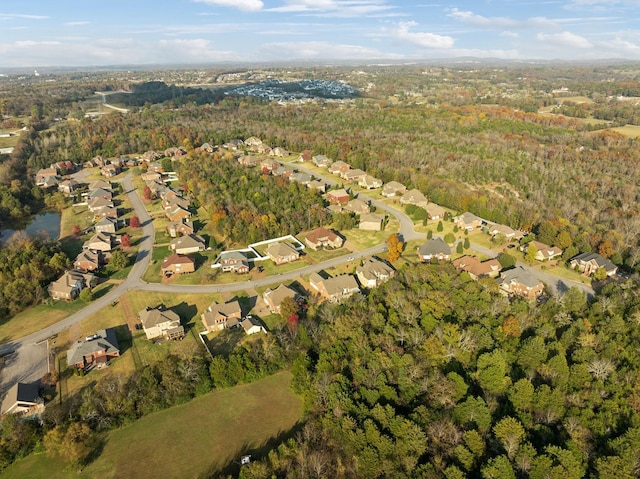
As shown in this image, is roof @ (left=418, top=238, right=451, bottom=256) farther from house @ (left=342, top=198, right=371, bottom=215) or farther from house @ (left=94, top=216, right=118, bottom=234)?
house @ (left=94, top=216, right=118, bottom=234)

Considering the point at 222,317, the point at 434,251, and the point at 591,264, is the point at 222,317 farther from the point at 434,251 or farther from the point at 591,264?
the point at 591,264

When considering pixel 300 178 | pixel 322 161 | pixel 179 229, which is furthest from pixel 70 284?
pixel 322 161

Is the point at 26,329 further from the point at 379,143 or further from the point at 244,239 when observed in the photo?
the point at 379,143

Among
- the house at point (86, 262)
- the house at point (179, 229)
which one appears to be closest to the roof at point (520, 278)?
the house at point (179, 229)

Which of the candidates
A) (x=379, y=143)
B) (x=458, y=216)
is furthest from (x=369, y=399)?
(x=379, y=143)

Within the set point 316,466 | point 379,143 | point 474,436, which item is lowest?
point 316,466

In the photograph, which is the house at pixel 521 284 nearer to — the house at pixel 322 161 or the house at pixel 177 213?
the house at pixel 177 213
